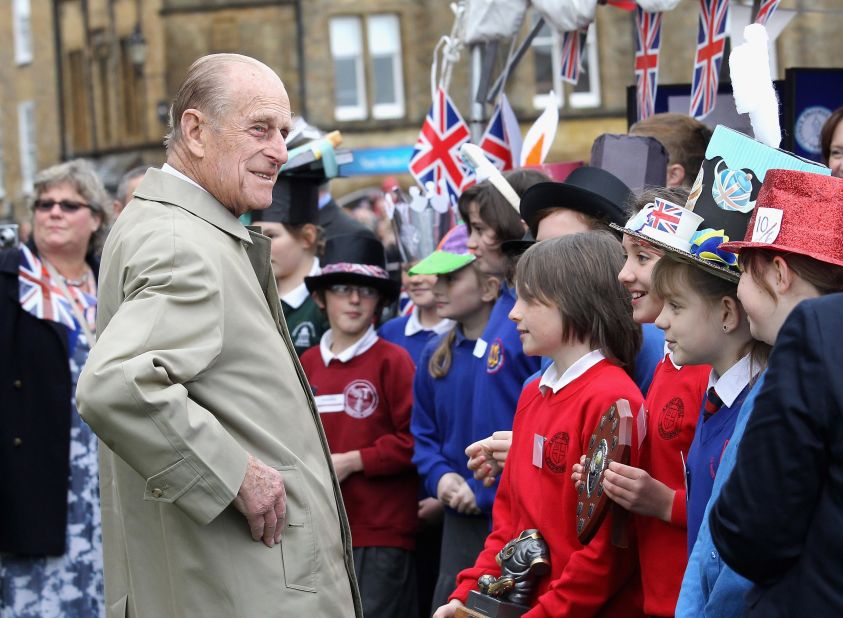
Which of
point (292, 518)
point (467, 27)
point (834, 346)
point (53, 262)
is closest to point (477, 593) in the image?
point (292, 518)

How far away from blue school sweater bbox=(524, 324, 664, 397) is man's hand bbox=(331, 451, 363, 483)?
5.34 feet

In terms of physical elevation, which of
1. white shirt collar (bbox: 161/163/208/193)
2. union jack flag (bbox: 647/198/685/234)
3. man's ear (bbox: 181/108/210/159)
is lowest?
union jack flag (bbox: 647/198/685/234)

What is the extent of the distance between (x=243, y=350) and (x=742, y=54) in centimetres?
150

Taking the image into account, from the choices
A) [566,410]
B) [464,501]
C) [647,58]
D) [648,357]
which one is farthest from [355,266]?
[566,410]

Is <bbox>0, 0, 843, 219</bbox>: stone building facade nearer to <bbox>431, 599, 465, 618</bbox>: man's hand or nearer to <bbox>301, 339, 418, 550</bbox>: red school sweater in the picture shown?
<bbox>301, 339, 418, 550</bbox>: red school sweater

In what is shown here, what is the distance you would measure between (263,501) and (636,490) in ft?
3.26

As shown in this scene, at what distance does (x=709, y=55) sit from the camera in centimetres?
577

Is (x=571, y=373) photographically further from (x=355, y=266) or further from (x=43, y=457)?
(x=43, y=457)

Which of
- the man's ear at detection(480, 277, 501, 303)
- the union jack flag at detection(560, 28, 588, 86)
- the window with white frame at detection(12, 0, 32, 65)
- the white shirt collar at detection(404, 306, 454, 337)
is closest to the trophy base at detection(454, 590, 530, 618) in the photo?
the man's ear at detection(480, 277, 501, 303)

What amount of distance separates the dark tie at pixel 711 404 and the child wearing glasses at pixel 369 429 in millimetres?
2379

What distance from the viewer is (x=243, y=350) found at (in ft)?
11.1

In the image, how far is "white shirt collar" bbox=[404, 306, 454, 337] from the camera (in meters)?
6.53

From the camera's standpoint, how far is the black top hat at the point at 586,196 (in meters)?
4.68

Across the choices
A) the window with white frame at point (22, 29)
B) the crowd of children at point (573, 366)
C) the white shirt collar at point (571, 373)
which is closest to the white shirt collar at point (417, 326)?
the crowd of children at point (573, 366)
